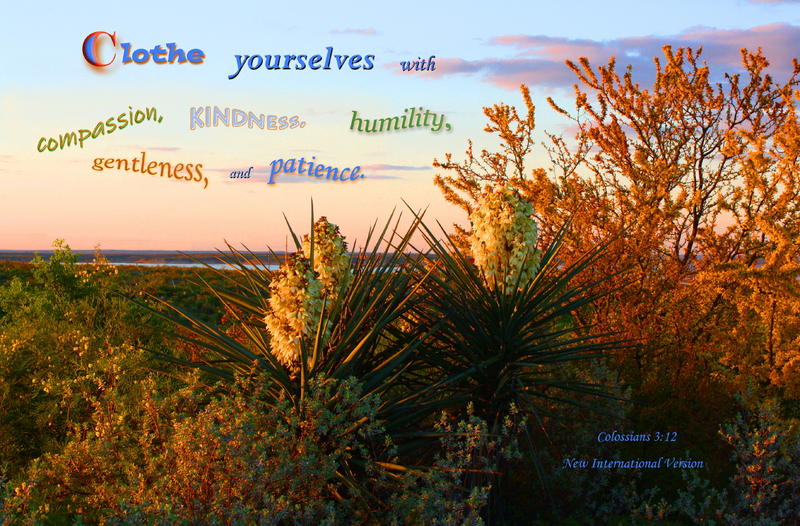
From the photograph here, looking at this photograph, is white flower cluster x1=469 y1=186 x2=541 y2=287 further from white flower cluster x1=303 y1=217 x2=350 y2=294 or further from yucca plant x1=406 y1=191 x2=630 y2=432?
white flower cluster x1=303 y1=217 x2=350 y2=294

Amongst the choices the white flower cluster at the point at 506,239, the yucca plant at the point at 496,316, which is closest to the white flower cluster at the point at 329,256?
the yucca plant at the point at 496,316

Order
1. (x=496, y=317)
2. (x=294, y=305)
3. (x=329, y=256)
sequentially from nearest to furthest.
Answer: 1. (x=294, y=305)
2. (x=329, y=256)
3. (x=496, y=317)

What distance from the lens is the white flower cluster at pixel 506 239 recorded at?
714cm

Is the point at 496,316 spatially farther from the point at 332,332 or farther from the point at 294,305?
the point at 294,305

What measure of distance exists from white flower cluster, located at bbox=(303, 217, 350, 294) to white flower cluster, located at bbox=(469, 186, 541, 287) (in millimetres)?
1636

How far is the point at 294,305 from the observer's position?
5.71 m

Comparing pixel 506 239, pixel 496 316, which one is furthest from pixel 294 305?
pixel 506 239

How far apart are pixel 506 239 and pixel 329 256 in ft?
6.25

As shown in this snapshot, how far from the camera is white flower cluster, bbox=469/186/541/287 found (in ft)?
23.4

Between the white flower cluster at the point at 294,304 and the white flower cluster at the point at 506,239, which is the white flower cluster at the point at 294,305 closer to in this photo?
the white flower cluster at the point at 294,304

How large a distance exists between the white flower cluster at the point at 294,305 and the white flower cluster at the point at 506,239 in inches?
81.2

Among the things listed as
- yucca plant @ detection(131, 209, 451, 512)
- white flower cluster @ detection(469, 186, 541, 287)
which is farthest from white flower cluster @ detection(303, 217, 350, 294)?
white flower cluster @ detection(469, 186, 541, 287)

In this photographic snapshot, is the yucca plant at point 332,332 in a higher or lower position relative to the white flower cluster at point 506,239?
lower

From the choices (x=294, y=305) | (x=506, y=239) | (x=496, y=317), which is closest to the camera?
(x=294, y=305)
